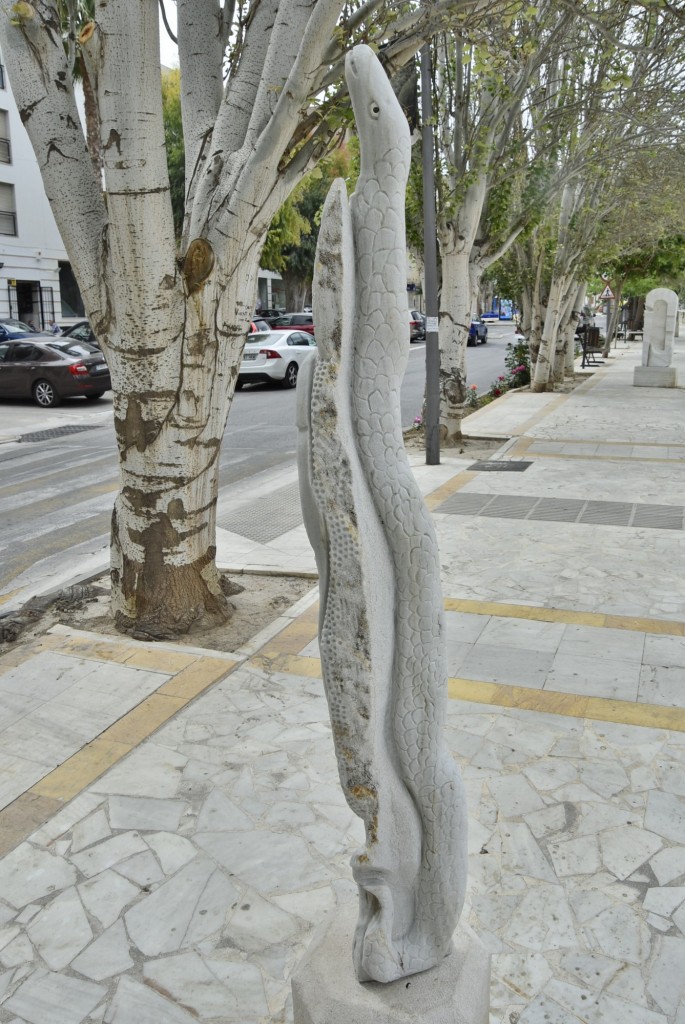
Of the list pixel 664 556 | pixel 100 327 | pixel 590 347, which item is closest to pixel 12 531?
pixel 100 327

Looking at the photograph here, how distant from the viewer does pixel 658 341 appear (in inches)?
923

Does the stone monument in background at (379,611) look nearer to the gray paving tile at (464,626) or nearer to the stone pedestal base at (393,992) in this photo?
the stone pedestal base at (393,992)

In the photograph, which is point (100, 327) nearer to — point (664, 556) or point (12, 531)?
point (12, 531)

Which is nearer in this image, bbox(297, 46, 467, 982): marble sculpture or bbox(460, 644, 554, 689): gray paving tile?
bbox(297, 46, 467, 982): marble sculpture

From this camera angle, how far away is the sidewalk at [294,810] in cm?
314

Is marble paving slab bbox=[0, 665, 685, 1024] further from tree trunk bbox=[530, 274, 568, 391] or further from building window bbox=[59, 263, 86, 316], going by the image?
building window bbox=[59, 263, 86, 316]

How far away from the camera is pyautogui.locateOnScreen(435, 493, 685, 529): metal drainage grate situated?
9.06m

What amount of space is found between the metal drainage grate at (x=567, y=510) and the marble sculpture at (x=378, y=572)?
6759 mm

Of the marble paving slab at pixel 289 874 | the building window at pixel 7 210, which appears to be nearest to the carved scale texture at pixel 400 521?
the marble paving slab at pixel 289 874

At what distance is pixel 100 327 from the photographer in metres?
5.89

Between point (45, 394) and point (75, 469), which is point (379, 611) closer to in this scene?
point (75, 469)

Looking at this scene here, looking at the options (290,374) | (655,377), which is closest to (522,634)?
(290,374)

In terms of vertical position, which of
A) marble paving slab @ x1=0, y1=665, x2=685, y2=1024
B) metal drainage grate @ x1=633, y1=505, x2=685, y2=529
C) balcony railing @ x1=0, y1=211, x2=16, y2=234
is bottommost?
marble paving slab @ x1=0, y1=665, x2=685, y2=1024

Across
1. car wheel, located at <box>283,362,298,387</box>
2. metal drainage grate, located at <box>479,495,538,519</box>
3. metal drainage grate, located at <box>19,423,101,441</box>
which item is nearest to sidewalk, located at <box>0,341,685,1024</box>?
metal drainage grate, located at <box>479,495,538,519</box>
